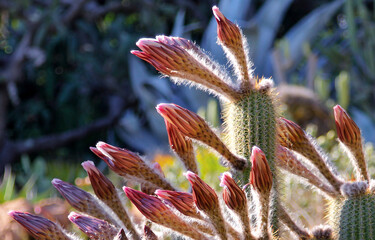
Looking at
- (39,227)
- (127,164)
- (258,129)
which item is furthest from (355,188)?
(39,227)

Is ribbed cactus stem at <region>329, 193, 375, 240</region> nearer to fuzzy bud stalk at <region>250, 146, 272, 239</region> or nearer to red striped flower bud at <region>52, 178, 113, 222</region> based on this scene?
fuzzy bud stalk at <region>250, 146, 272, 239</region>

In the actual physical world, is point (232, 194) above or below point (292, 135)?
below

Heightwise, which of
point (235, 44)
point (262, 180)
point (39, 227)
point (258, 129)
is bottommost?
point (39, 227)

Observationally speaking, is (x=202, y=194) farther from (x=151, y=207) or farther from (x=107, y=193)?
(x=107, y=193)

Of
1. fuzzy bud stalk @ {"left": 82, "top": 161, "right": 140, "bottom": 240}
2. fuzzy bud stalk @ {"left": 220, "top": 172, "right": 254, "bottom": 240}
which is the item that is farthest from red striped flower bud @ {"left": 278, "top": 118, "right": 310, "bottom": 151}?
fuzzy bud stalk @ {"left": 82, "top": 161, "right": 140, "bottom": 240}

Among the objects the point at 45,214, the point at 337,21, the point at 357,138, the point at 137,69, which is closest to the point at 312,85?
the point at 137,69

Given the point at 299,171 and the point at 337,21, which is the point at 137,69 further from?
the point at 299,171

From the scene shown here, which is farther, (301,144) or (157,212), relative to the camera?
(301,144)
